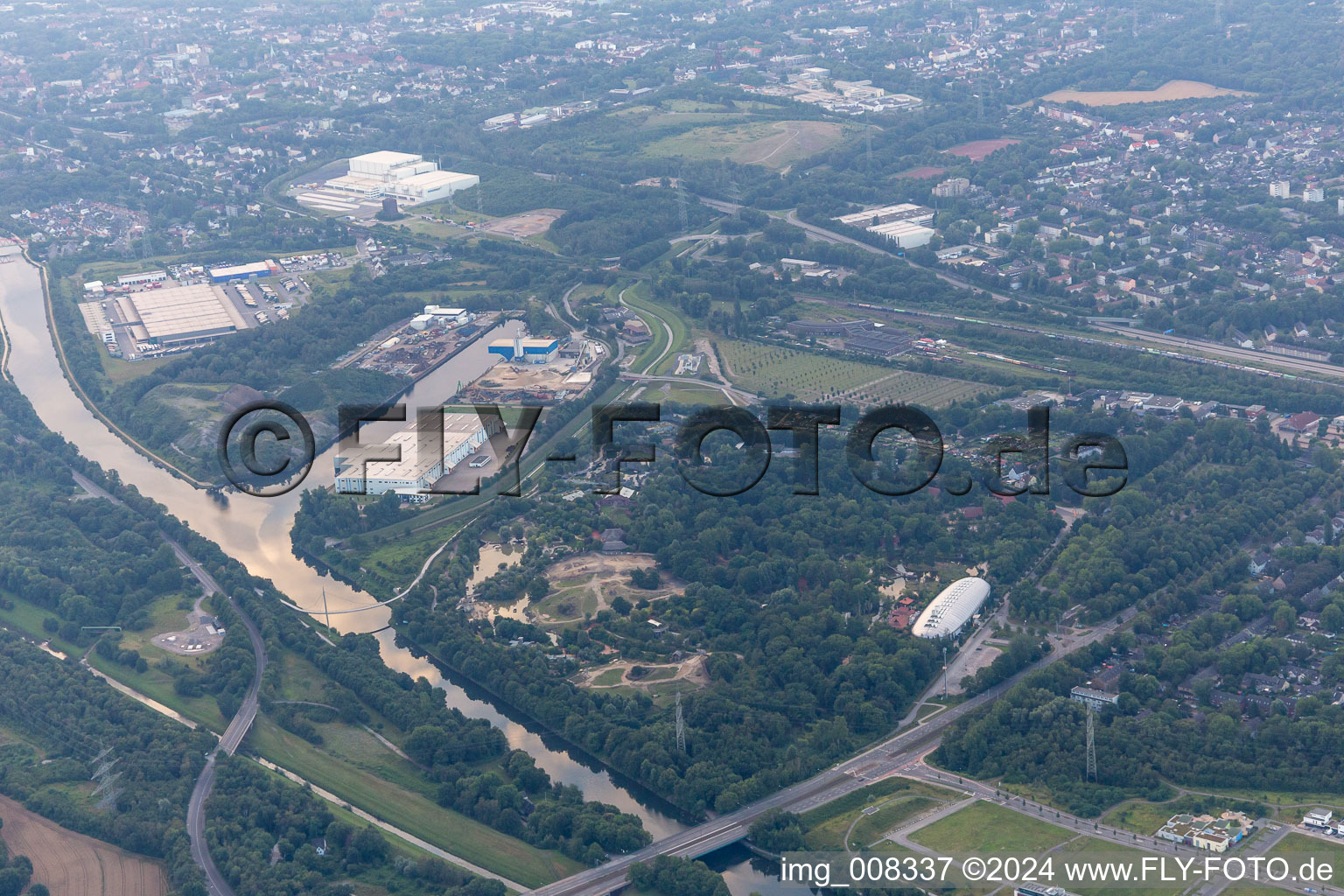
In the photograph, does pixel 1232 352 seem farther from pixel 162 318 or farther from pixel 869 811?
pixel 162 318

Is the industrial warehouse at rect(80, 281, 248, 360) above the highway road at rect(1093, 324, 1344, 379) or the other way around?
above

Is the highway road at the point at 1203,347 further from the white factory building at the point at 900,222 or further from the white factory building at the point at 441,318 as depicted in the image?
the white factory building at the point at 441,318

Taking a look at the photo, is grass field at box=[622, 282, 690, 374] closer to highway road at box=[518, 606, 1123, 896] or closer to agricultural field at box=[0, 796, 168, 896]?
highway road at box=[518, 606, 1123, 896]

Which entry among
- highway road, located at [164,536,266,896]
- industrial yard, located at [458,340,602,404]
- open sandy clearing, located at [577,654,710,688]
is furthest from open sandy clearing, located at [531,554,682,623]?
industrial yard, located at [458,340,602,404]

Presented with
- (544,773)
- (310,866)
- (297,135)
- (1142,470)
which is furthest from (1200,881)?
(297,135)

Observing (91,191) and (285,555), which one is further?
(91,191)

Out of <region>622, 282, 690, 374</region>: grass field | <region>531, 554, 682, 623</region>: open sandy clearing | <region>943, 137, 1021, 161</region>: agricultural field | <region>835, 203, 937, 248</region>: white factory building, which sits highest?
<region>531, 554, 682, 623</region>: open sandy clearing

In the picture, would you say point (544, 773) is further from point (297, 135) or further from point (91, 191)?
point (297, 135)
